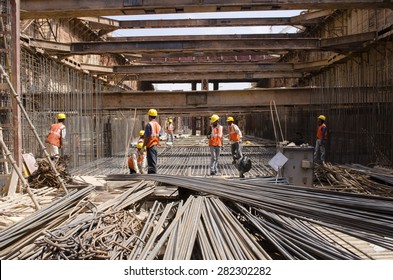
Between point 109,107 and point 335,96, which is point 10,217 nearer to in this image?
point 109,107

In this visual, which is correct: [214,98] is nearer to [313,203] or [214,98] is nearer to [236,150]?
[236,150]

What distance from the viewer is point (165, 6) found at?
11.1 meters

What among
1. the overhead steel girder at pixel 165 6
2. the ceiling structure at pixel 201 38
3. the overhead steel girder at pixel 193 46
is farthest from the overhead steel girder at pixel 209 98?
the overhead steel girder at pixel 165 6

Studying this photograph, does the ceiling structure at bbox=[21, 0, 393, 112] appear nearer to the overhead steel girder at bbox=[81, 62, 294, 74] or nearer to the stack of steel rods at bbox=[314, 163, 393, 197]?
the overhead steel girder at bbox=[81, 62, 294, 74]

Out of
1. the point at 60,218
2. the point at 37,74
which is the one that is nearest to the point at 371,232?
the point at 60,218

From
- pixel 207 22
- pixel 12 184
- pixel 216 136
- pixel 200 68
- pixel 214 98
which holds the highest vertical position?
pixel 207 22

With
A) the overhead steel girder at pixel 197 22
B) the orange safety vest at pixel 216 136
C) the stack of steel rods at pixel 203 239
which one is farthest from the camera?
the overhead steel girder at pixel 197 22

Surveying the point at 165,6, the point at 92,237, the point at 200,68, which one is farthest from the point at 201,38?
the point at 92,237

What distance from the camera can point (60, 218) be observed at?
5805 millimetres

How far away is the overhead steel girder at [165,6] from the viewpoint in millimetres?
11047

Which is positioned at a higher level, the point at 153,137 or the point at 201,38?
the point at 201,38

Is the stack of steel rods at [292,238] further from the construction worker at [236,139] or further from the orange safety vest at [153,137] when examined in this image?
the construction worker at [236,139]

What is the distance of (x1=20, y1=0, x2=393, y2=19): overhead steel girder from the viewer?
11047 mm

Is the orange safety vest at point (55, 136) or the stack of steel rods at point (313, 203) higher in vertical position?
the orange safety vest at point (55, 136)
